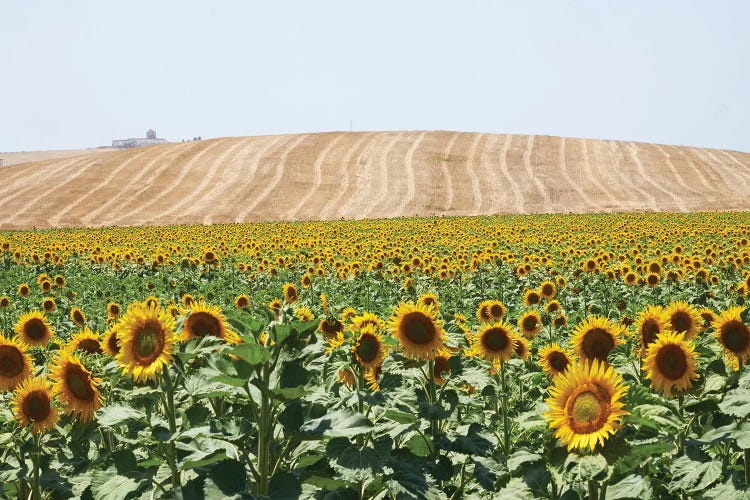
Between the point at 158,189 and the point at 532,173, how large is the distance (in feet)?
113

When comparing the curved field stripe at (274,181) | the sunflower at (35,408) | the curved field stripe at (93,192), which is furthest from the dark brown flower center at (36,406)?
the curved field stripe at (93,192)

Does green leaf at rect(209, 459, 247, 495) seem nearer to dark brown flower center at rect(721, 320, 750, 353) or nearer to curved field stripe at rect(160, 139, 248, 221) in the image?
dark brown flower center at rect(721, 320, 750, 353)

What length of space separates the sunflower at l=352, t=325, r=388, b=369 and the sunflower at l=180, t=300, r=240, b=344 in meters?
0.72

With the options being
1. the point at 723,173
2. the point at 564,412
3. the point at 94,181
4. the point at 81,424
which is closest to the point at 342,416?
the point at 564,412

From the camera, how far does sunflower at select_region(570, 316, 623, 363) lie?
162 inches

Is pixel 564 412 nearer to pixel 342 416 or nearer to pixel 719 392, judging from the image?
pixel 342 416

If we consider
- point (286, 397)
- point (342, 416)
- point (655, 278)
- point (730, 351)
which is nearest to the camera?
point (286, 397)

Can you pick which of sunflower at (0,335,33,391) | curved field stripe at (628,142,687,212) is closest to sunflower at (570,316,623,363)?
sunflower at (0,335,33,391)

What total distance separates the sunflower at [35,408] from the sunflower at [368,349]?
1.71 m

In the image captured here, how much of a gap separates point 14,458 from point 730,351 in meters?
4.12

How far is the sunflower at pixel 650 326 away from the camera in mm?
4125

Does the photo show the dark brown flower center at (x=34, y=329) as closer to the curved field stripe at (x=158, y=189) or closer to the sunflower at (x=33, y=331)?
the sunflower at (x=33, y=331)

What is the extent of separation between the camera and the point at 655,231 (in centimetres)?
2678

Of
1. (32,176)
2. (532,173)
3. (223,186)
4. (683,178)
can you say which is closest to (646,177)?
(683,178)
